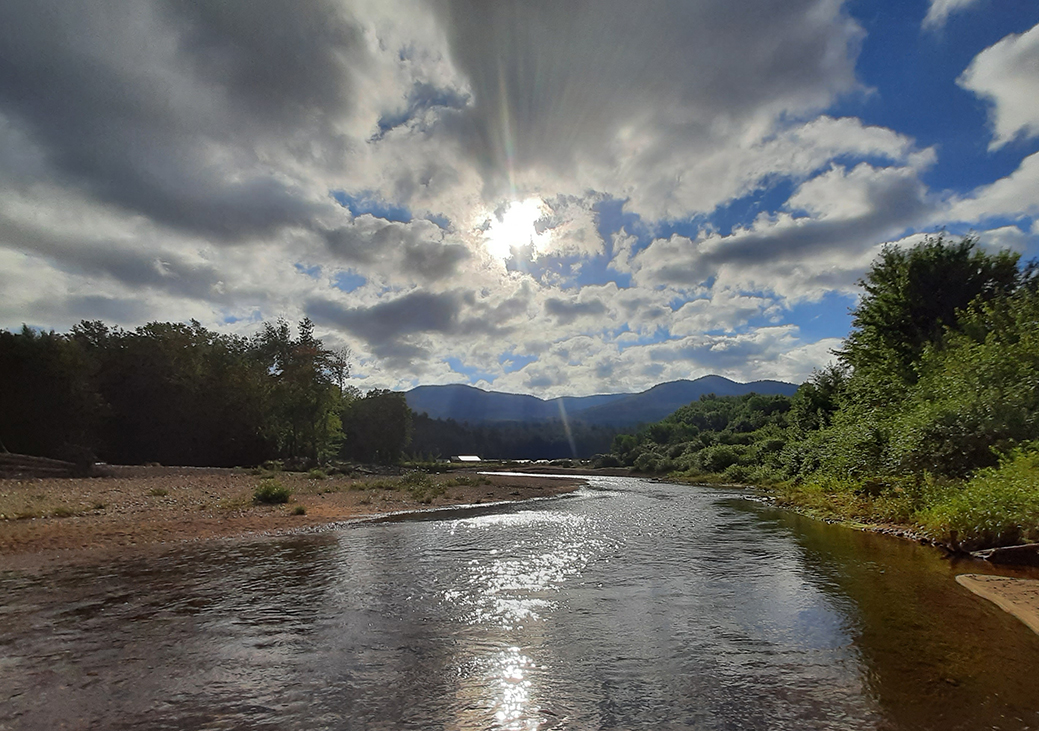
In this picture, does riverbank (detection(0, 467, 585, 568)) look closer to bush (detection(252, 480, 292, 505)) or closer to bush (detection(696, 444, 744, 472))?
bush (detection(252, 480, 292, 505))

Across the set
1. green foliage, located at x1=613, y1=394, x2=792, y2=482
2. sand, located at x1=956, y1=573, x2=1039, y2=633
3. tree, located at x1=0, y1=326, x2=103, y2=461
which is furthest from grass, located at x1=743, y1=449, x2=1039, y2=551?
tree, located at x1=0, y1=326, x2=103, y2=461

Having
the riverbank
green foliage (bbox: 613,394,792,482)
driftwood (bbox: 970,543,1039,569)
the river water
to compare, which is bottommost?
the river water

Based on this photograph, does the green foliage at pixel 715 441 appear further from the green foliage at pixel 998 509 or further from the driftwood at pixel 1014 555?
the driftwood at pixel 1014 555

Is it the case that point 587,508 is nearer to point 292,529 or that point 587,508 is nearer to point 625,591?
point 292,529

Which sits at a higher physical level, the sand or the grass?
the grass

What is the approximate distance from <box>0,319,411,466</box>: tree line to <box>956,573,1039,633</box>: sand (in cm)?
4421

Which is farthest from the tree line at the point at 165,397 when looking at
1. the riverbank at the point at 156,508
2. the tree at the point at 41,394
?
the riverbank at the point at 156,508

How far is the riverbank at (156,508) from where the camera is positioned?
51.1ft

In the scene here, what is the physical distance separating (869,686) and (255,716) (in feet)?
24.6

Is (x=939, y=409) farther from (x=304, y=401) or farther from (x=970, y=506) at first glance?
(x=304, y=401)

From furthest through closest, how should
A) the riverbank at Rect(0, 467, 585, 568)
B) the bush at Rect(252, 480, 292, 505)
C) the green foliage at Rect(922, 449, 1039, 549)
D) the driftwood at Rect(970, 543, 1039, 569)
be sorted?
the bush at Rect(252, 480, 292, 505) → the riverbank at Rect(0, 467, 585, 568) → the green foliage at Rect(922, 449, 1039, 549) → the driftwood at Rect(970, 543, 1039, 569)

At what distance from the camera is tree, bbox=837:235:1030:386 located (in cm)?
2858

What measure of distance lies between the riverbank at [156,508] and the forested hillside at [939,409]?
70.5ft

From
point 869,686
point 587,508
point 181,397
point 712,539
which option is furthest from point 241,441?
point 869,686
